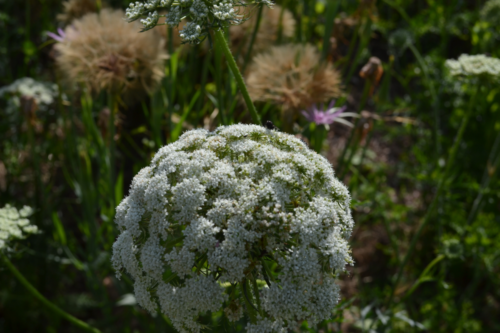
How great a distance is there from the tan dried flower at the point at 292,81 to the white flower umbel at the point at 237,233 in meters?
1.23

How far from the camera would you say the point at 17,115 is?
4258 mm

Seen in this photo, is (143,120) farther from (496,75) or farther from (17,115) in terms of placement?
(496,75)

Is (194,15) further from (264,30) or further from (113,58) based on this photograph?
(264,30)

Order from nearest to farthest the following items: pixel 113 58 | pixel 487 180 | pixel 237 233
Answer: pixel 237 233 → pixel 113 58 → pixel 487 180

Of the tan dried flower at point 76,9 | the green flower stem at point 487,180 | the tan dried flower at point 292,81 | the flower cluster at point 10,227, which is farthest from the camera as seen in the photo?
the tan dried flower at point 76,9

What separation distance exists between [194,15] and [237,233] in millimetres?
901

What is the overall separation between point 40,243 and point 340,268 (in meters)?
2.88

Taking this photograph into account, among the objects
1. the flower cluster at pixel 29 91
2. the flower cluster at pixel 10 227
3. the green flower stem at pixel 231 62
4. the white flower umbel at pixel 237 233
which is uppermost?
the green flower stem at pixel 231 62

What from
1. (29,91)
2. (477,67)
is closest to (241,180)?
(477,67)

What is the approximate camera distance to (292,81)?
3172mm

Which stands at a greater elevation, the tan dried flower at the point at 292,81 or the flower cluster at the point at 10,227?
the tan dried flower at the point at 292,81

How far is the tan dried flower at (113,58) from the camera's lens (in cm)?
292

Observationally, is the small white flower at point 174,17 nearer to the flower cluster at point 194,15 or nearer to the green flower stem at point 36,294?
the flower cluster at point 194,15

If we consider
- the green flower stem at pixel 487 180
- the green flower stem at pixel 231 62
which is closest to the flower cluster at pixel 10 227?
the green flower stem at pixel 231 62
